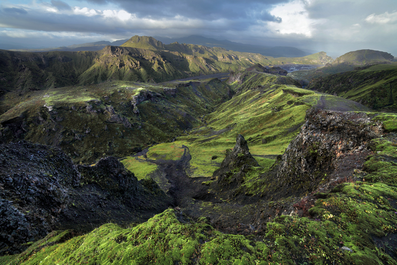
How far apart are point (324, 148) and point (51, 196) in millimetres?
51192

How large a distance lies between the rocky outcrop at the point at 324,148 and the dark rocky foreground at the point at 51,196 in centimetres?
3779

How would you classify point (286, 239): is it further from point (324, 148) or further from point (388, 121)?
point (388, 121)

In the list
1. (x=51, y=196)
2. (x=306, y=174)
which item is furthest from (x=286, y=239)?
(x=51, y=196)

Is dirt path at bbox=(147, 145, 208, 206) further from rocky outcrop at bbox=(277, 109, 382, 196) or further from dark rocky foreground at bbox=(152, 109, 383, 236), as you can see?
rocky outcrop at bbox=(277, 109, 382, 196)

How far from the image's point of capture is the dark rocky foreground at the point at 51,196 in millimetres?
21266

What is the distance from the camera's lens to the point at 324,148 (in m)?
32.7

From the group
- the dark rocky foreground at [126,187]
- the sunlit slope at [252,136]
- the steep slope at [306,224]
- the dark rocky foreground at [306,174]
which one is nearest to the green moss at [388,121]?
the steep slope at [306,224]

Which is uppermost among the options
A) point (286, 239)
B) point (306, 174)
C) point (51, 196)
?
point (286, 239)

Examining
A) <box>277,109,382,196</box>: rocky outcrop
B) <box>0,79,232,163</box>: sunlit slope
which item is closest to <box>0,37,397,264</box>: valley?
<box>277,109,382,196</box>: rocky outcrop

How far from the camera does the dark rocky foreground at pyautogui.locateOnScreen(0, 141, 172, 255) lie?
21266 mm

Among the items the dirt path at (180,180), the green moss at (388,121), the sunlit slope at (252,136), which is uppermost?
the green moss at (388,121)

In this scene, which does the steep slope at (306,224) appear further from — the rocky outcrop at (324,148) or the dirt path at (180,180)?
the dirt path at (180,180)

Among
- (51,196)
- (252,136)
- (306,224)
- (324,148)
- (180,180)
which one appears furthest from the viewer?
Answer: (252,136)

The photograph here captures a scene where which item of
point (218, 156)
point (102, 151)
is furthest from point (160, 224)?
point (102, 151)
